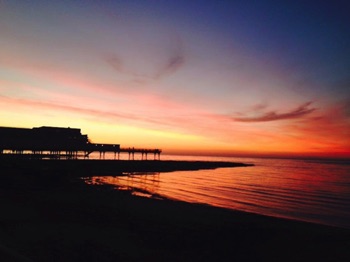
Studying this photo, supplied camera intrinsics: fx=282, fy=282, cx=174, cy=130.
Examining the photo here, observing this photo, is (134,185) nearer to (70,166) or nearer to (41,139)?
(70,166)

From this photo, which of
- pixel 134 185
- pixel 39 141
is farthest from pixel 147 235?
pixel 39 141

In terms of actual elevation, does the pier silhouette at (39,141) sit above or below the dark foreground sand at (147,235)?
above

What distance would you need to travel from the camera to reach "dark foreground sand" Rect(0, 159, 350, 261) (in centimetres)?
998

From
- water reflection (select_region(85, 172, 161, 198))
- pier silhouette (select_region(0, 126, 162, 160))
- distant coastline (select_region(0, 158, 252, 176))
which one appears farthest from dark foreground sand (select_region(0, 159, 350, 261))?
pier silhouette (select_region(0, 126, 162, 160))

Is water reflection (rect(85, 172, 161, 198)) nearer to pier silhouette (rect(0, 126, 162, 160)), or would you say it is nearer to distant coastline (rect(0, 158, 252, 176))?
distant coastline (rect(0, 158, 252, 176))

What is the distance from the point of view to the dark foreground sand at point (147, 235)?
9977 millimetres

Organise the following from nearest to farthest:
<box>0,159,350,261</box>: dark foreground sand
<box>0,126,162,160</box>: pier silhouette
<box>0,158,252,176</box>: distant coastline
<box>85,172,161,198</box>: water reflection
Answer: <box>0,159,350,261</box>: dark foreground sand
<box>85,172,161,198</box>: water reflection
<box>0,158,252,176</box>: distant coastline
<box>0,126,162,160</box>: pier silhouette

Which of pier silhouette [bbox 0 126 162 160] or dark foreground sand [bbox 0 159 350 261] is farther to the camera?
pier silhouette [bbox 0 126 162 160]

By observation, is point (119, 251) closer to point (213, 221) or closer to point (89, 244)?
point (89, 244)

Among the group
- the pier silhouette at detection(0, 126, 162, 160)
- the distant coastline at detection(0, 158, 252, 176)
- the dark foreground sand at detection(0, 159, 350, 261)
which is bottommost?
the dark foreground sand at detection(0, 159, 350, 261)

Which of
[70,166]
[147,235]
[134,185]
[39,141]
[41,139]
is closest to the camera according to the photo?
[147,235]

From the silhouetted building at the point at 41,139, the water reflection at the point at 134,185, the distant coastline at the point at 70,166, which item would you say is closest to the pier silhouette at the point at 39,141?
the silhouetted building at the point at 41,139

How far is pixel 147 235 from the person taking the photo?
1263 centimetres

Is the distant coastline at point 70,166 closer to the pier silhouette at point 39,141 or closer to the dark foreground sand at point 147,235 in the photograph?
the pier silhouette at point 39,141
